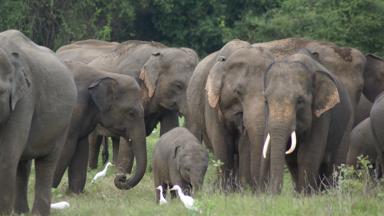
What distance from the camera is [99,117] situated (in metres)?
15.5

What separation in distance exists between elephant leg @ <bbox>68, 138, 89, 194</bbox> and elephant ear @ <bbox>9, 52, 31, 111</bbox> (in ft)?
13.6

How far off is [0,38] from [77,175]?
4.07 metres

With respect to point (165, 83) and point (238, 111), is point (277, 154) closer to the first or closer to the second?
point (238, 111)

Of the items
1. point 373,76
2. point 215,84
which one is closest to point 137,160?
point 215,84

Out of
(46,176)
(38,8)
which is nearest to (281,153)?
(46,176)

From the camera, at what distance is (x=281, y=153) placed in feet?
41.3

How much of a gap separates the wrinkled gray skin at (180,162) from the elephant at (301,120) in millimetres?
776

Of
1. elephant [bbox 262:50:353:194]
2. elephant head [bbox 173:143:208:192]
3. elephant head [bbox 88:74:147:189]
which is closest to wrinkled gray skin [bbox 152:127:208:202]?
elephant head [bbox 173:143:208:192]

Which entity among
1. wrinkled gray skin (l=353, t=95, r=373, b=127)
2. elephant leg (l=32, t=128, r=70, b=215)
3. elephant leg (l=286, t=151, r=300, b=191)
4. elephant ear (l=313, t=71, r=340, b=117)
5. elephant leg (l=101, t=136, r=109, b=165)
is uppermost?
elephant ear (l=313, t=71, r=340, b=117)

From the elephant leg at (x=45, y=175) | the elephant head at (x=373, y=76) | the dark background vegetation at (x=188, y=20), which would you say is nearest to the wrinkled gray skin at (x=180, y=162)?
the elephant leg at (x=45, y=175)

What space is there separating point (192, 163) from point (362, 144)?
11.9ft

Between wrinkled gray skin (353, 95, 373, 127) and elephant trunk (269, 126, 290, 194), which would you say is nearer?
elephant trunk (269, 126, 290, 194)

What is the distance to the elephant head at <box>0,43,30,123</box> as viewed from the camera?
1070cm

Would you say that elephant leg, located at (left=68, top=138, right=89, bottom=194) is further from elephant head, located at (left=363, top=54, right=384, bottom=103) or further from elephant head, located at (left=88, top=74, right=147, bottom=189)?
elephant head, located at (left=363, top=54, right=384, bottom=103)
